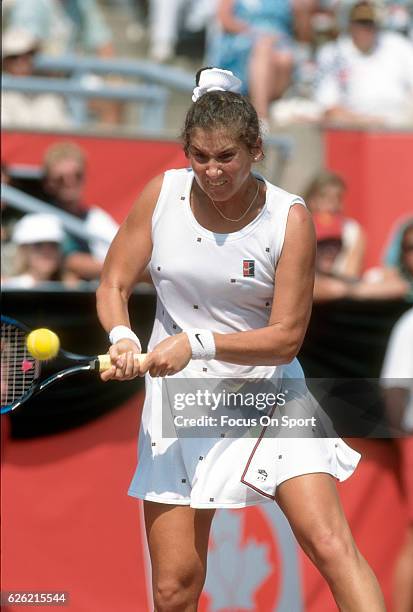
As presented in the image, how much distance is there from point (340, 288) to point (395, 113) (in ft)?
8.51

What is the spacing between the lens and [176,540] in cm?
355

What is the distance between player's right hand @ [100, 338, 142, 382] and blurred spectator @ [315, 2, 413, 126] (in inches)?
181

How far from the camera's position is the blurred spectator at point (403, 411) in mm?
5129

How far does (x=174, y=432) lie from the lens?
145 inches

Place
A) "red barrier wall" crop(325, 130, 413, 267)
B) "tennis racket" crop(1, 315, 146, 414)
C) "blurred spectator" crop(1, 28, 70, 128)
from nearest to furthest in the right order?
"tennis racket" crop(1, 315, 146, 414)
"blurred spectator" crop(1, 28, 70, 128)
"red barrier wall" crop(325, 130, 413, 267)

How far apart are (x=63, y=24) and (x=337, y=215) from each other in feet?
9.91

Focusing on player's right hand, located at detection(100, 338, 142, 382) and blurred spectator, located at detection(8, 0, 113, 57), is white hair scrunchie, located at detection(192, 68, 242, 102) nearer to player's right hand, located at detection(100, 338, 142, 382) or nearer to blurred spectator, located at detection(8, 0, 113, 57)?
player's right hand, located at detection(100, 338, 142, 382)

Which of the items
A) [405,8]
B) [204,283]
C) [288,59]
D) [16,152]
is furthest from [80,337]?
[405,8]

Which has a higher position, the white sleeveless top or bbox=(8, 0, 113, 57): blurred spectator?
bbox=(8, 0, 113, 57): blurred spectator

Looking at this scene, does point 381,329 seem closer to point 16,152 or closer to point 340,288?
point 340,288

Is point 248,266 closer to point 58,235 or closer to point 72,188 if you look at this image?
point 58,235

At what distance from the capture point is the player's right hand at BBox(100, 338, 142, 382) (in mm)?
3361

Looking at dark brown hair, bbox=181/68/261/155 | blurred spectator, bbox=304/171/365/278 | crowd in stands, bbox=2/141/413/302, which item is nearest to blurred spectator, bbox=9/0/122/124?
crowd in stands, bbox=2/141/413/302

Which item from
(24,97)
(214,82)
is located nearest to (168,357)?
(214,82)
